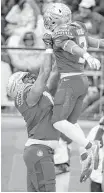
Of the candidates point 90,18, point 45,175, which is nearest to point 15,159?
point 45,175

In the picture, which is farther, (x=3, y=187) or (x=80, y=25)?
(x=3, y=187)

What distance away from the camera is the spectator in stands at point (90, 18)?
10750 mm

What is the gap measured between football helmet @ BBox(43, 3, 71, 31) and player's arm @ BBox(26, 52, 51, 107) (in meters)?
0.49

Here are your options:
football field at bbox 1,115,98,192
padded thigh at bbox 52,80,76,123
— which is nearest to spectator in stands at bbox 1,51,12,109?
football field at bbox 1,115,98,192

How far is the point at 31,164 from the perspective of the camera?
562 centimetres

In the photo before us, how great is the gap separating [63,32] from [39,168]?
1.22m

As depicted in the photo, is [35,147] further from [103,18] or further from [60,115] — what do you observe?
[103,18]

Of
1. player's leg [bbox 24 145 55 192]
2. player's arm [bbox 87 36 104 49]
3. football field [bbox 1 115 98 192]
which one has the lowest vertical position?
football field [bbox 1 115 98 192]

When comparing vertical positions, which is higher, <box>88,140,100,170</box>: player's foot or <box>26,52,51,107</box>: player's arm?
<box>26,52,51,107</box>: player's arm

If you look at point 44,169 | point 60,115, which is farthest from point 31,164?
point 60,115

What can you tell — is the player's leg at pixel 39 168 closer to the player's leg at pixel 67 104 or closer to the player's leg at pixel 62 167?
the player's leg at pixel 67 104

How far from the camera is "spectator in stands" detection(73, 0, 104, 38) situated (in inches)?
423

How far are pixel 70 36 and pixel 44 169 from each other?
47.9 inches

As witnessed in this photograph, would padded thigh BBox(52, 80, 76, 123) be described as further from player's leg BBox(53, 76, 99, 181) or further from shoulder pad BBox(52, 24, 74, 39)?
shoulder pad BBox(52, 24, 74, 39)
